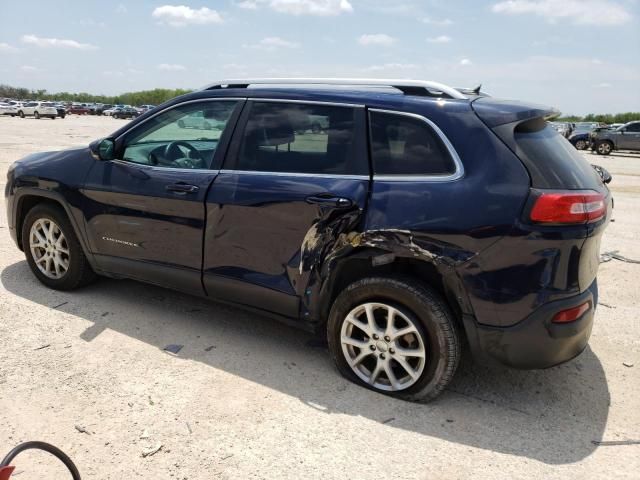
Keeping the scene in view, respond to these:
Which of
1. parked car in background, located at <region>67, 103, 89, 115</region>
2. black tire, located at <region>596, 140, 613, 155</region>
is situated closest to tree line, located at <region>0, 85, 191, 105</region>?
parked car in background, located at <region>67, 103, 89, 115</region>

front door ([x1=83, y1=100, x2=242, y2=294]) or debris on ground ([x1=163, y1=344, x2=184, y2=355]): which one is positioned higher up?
front door ([x1=83, y1=100, x2=242, y2=294])

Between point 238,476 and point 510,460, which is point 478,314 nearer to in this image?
point 510,460

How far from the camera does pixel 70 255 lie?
4441 mm

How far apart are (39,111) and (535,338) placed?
189 feet

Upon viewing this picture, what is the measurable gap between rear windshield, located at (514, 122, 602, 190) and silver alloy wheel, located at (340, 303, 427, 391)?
3.51 ft

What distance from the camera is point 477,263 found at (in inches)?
110

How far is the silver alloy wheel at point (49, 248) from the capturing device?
14.8ft

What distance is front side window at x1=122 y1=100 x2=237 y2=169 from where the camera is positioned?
3.76m

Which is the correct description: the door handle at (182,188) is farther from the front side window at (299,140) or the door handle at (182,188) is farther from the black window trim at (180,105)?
the front side window at (299,140)

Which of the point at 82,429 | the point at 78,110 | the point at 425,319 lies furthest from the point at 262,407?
the point at 78,110

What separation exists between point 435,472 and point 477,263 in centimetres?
105

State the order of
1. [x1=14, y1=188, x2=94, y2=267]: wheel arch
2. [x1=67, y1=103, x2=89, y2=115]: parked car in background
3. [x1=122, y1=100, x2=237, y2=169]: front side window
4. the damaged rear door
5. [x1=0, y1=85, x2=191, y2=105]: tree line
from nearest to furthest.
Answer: the damaged rear door
[x1=122, y1=100, x2=237, y2=169]: front side window
[x1=14, y1=188, x2=94, y2=267]: wheel arch
[x1=67, y1=103, x2=89, y2=115]: parked car in background
[x1=0, y1=85, x2=191, y2=105]: tree line

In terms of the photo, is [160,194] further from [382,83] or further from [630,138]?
[630,138]

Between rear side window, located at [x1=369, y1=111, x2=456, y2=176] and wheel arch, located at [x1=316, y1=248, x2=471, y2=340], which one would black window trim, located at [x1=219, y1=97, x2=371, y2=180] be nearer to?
rear side window, located at [x1=369, y1=111, x2=456, y2=176]
